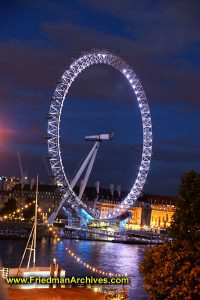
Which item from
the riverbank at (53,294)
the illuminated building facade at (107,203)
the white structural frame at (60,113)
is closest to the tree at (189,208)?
the riverbank at (53,294)

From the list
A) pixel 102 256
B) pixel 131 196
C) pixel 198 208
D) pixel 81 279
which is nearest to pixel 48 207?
pixel 131 196

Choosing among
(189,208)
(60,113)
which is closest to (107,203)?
(60,113)

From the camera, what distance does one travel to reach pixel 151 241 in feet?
159

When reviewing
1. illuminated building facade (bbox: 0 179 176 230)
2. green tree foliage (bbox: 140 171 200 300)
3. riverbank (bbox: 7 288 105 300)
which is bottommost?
riverbank (bbox: 7 288 105 300)

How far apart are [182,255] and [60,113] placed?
84.8 feet

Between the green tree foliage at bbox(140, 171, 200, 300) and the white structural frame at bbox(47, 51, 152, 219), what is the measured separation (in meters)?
25.4

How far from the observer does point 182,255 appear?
22.7ft

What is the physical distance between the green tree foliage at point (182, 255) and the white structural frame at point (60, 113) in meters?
25.4

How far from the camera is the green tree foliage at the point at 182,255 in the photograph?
6.84 m

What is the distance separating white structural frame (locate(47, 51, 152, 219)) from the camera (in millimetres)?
32469

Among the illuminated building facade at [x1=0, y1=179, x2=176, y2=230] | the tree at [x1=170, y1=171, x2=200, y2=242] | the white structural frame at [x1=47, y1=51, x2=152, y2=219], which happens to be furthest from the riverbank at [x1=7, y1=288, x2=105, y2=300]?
the illuminated building facade at [x1=0, y1=179, x2=176, y2=230]

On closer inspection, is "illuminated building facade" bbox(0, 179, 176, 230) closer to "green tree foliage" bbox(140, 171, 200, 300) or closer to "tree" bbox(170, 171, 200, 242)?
"green tree foliage" bbox(140, 171, 200, 300)

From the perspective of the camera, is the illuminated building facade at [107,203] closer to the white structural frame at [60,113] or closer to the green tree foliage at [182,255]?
the white structural frame at [60,113]

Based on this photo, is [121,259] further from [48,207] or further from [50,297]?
[48,207]
